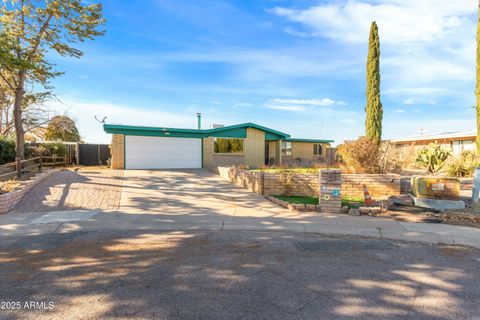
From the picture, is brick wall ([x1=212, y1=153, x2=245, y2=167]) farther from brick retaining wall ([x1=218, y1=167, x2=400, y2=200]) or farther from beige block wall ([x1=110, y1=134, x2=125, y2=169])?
brick retaining wall ([x1=218, y1=167, x2=400, y2=200])

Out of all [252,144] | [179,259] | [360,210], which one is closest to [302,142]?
[252,144]

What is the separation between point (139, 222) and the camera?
6703 mm

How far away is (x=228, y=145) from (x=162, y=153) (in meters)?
5.17

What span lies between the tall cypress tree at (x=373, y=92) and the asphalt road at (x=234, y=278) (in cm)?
818

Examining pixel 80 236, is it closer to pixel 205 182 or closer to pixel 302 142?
pixel 205 182

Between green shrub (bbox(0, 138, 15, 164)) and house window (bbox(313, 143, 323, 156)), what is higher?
house window (bbox(313, 143, 323, 156))

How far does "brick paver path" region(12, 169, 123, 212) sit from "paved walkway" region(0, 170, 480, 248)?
51cm

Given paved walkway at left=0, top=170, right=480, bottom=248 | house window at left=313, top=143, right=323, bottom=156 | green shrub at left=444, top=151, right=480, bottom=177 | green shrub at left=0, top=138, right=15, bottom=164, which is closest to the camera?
paved walkway at left=0, top=170, right=480, bottom=248

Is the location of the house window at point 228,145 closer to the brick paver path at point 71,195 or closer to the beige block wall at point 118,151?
the beige block wall at point 118,151

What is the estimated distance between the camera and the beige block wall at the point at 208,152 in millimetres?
20000

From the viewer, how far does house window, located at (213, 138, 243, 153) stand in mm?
20828

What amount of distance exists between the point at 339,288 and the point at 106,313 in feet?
8.72

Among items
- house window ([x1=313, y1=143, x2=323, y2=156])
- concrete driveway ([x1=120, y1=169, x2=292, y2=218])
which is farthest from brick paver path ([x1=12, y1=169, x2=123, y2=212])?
house window ([x1=313, y1=143, x2=323, y2=156])

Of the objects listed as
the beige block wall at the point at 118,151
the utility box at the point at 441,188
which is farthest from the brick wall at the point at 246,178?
the beige block wall at the point at 118,151
